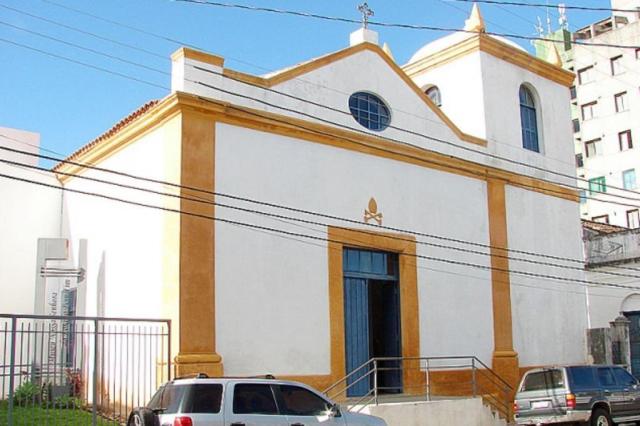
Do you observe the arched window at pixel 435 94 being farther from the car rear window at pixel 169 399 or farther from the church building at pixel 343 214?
the car rear window at pixel 169 399

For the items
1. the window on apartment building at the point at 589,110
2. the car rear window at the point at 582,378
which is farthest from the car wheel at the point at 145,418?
the window on apartment building at the point at 589,110

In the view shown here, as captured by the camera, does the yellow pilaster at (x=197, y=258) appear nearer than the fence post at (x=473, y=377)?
Yes

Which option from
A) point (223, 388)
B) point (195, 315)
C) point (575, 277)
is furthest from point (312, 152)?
point (575, 277)

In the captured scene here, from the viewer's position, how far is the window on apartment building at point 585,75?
55.4 meters

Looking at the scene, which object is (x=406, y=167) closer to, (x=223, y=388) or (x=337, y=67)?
(x=337, y=67)

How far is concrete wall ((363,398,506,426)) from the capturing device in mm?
15852

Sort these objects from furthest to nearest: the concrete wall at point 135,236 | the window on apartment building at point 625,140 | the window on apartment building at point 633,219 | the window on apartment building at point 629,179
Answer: the window on apartment building at point 625,140 → the window on apartment building at point 629,179 → the window on apartment building at point 633,219 → the concrete wall at point 135,236

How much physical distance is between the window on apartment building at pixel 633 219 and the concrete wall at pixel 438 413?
113 feet

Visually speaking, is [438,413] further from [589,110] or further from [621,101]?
[589,110]

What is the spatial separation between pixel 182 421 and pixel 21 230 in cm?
1196

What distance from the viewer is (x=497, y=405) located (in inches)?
790

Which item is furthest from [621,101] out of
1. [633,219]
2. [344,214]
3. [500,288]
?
[344,214]

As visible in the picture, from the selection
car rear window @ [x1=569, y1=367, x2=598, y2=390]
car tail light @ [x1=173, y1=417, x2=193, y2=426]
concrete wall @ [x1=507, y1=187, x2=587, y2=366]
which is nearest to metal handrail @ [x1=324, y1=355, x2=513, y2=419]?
concrete wall @ [x1=507, y1=187, x2=587, y2=366]

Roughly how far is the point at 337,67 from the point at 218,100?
364cm
